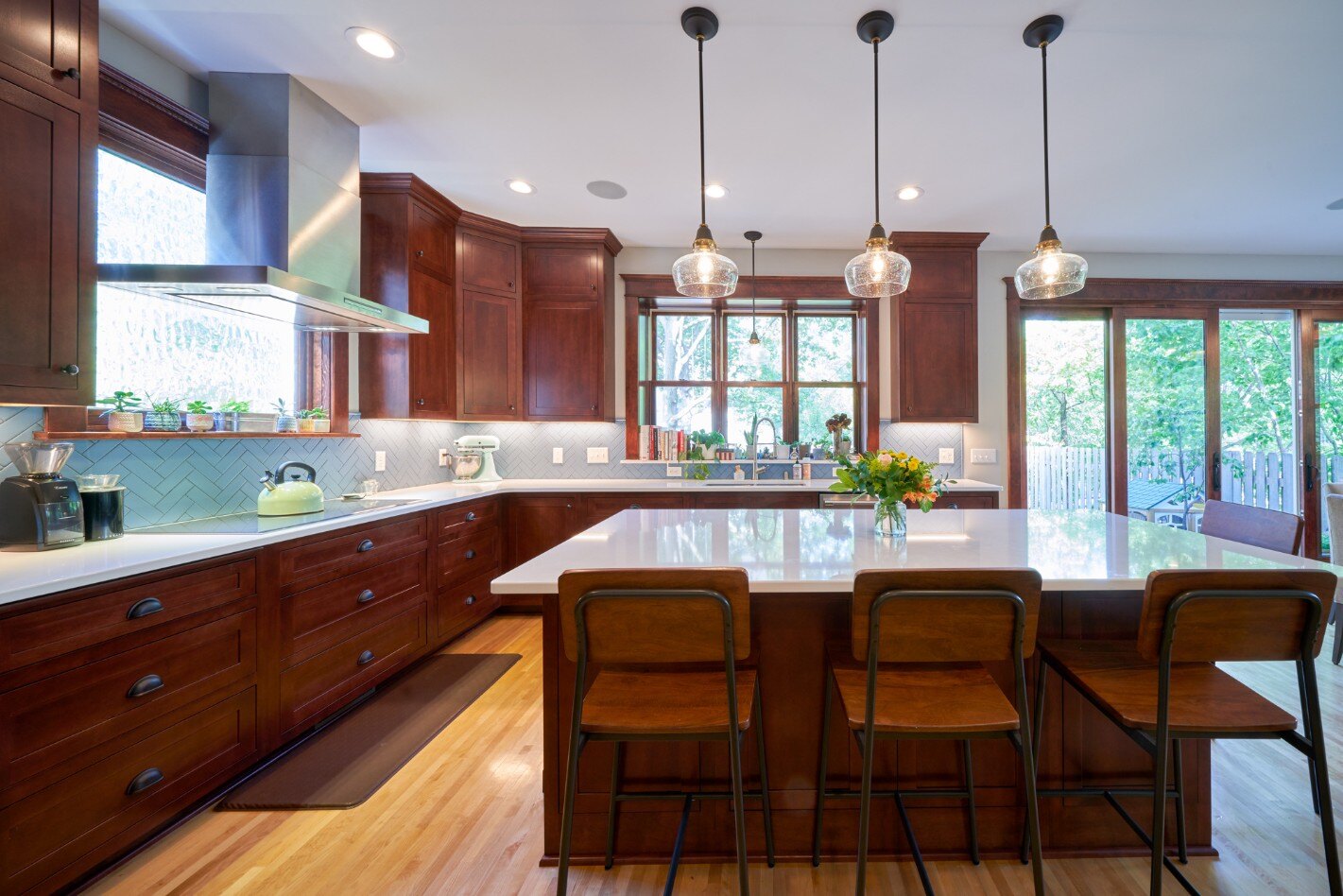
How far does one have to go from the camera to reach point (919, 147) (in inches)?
112

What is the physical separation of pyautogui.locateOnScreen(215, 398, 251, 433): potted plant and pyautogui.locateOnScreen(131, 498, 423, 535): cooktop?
406 mm

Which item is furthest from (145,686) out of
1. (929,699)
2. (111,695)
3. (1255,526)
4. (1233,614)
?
(1255,526)

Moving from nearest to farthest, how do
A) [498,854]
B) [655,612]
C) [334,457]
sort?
[655,612]
[498,854]
[334,457]

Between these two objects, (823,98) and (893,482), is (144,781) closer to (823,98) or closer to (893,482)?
(893,482)

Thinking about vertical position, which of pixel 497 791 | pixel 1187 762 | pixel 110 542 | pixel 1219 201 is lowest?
pixel 497 791

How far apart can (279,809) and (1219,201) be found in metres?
5.83

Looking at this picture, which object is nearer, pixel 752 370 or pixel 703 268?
pixel 703 268

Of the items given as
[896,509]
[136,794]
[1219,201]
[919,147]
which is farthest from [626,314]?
[1219,201]

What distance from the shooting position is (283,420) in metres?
2.81

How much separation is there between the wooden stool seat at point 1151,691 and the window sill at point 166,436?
3242mm

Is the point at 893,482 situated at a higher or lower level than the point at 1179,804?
higher

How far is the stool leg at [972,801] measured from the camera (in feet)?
4.65

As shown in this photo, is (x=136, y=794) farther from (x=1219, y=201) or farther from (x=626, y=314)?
(x=1219, y=201)

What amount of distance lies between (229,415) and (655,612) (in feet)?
8.11
